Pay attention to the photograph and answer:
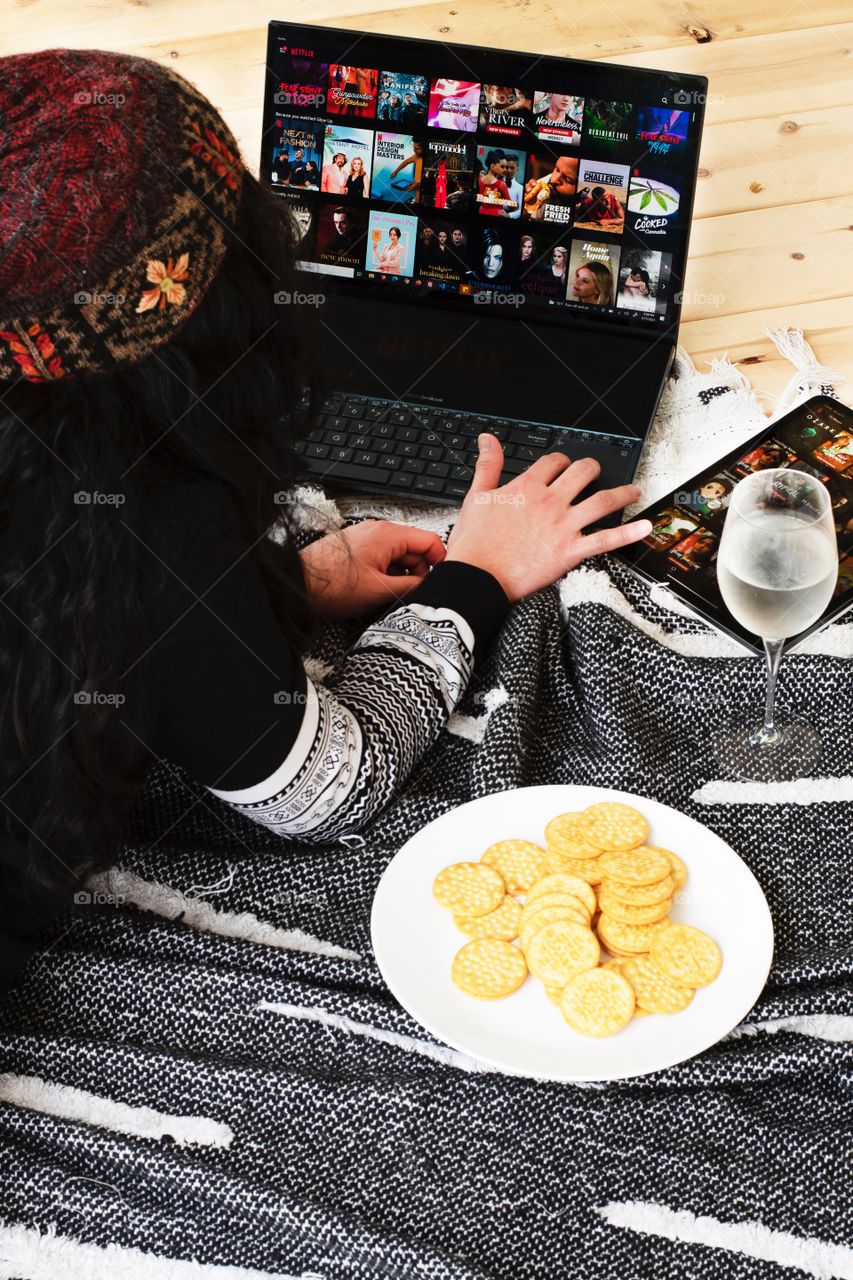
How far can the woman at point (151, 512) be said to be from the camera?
639mm

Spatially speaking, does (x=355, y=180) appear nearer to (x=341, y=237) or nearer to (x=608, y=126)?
(x=341, y=237)

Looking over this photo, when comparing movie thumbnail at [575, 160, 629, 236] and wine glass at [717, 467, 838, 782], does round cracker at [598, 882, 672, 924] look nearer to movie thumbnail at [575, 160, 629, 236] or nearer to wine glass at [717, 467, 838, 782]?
wine glass at [717, 467, 838, 782]

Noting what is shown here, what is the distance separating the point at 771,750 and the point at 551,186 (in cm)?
56

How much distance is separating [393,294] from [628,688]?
0.50 m

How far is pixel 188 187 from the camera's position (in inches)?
26.2

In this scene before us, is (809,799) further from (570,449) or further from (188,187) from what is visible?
(188,187)

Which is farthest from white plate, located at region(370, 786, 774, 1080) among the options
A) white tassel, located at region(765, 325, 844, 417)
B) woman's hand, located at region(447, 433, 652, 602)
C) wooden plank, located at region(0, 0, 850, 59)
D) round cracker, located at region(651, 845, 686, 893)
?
wooden plank, located at region(0, 0, 850, 59)

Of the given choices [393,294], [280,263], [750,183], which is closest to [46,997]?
[280,263]

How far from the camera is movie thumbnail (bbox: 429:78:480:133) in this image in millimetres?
1156

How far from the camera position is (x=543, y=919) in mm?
767

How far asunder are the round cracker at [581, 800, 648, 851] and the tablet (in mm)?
213

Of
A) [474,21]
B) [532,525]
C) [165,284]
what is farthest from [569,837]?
[474,21]

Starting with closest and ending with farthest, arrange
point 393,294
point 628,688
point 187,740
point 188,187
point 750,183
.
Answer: point 188,187 < point 187,740 < point 628,688 < point 393,294 < point 750,183

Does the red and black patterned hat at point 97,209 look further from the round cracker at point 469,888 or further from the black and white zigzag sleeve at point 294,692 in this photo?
the round cracker at point 469,888
